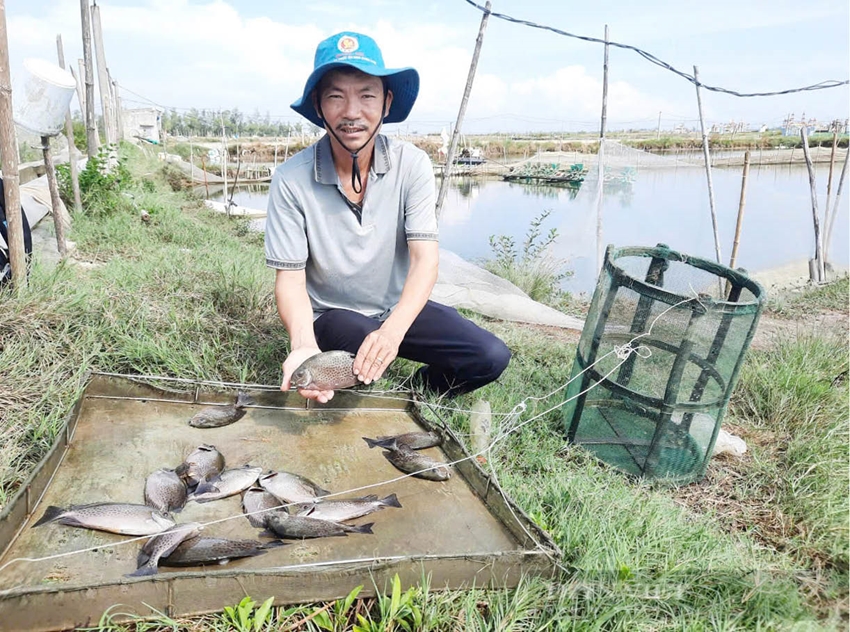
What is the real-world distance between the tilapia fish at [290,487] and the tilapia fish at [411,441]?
403 mm

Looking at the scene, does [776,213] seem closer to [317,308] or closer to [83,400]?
[317,308]

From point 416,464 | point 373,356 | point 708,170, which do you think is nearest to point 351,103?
point 373,356

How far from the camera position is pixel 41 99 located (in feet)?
13.3

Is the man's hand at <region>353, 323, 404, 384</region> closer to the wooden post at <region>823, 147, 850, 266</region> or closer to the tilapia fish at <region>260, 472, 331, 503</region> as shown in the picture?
the tilapia fish at <region>260, 472, 331, 503</region>

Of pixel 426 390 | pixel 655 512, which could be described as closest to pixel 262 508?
pixel 426 390

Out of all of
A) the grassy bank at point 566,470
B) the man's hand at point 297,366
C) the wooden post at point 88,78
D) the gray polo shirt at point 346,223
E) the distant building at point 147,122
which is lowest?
the grassy bank at point 566,470

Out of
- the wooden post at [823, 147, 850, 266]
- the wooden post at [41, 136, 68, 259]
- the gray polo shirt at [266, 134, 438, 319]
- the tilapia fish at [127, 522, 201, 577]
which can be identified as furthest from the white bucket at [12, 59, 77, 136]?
the wooden post at [823, 147, 850, 266]

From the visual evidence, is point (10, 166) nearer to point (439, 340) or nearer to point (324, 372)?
point (324, 372)

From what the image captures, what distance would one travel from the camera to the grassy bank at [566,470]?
1.88 meters

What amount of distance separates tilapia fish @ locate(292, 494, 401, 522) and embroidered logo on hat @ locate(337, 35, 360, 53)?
6.12ft

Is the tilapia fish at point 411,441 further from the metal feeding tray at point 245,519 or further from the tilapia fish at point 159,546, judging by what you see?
the tilapia fish at point 159,546

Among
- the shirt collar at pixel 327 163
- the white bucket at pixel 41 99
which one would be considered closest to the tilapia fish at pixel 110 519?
the shirt collar at pixel 327 163

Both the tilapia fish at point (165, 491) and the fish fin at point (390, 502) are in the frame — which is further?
the fish fin at point (390, 502)

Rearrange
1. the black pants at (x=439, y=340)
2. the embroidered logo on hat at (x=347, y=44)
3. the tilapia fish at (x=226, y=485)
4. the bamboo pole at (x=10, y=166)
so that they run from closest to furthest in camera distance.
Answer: the tilapia fish at (x=226, y=485) < the embroidered logo on hat at (x=347, y=44) < the black pants at (x=439, y=340) < the bamboo pole at (x=10, y=166)
